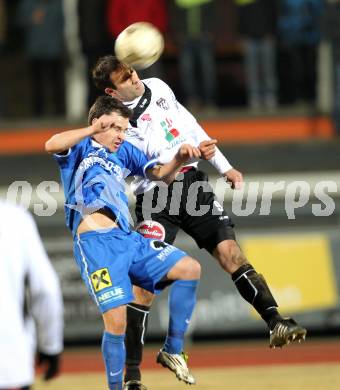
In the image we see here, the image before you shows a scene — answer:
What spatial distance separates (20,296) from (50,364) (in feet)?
1.16

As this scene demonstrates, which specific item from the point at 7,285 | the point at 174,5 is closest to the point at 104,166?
the point at 7,285

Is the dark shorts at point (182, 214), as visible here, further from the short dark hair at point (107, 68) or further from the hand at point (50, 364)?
the hand at point (50, 364)

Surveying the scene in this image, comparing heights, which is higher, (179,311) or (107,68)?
(107,68)

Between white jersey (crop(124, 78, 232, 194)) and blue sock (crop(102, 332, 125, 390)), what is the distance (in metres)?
1.17

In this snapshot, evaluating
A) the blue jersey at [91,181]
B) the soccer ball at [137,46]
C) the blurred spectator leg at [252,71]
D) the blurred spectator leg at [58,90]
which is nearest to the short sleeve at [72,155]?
the blue jersey at [91,181]

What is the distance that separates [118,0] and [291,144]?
3237 millimetres

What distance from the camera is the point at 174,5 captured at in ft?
50.4

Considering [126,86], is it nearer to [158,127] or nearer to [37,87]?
[158,127]

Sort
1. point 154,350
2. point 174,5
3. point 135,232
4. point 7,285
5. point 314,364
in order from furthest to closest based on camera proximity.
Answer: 1. point 174,5
2. point 154,350
3. point 314,364
4. point 135,232
5. point 7,285

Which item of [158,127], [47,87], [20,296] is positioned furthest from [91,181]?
[47,87]

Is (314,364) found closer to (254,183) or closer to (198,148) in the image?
(254,183)

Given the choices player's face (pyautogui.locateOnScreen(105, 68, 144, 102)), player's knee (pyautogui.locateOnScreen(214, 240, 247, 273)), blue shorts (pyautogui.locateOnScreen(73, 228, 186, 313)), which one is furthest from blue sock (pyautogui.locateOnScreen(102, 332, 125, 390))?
player's face (pyautogui.locateOnScreen(105, 68, 144, 102))

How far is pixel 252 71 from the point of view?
15.4 metres

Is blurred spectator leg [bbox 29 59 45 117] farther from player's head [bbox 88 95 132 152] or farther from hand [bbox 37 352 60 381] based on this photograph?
hand [bbox 37 352 60 381]
